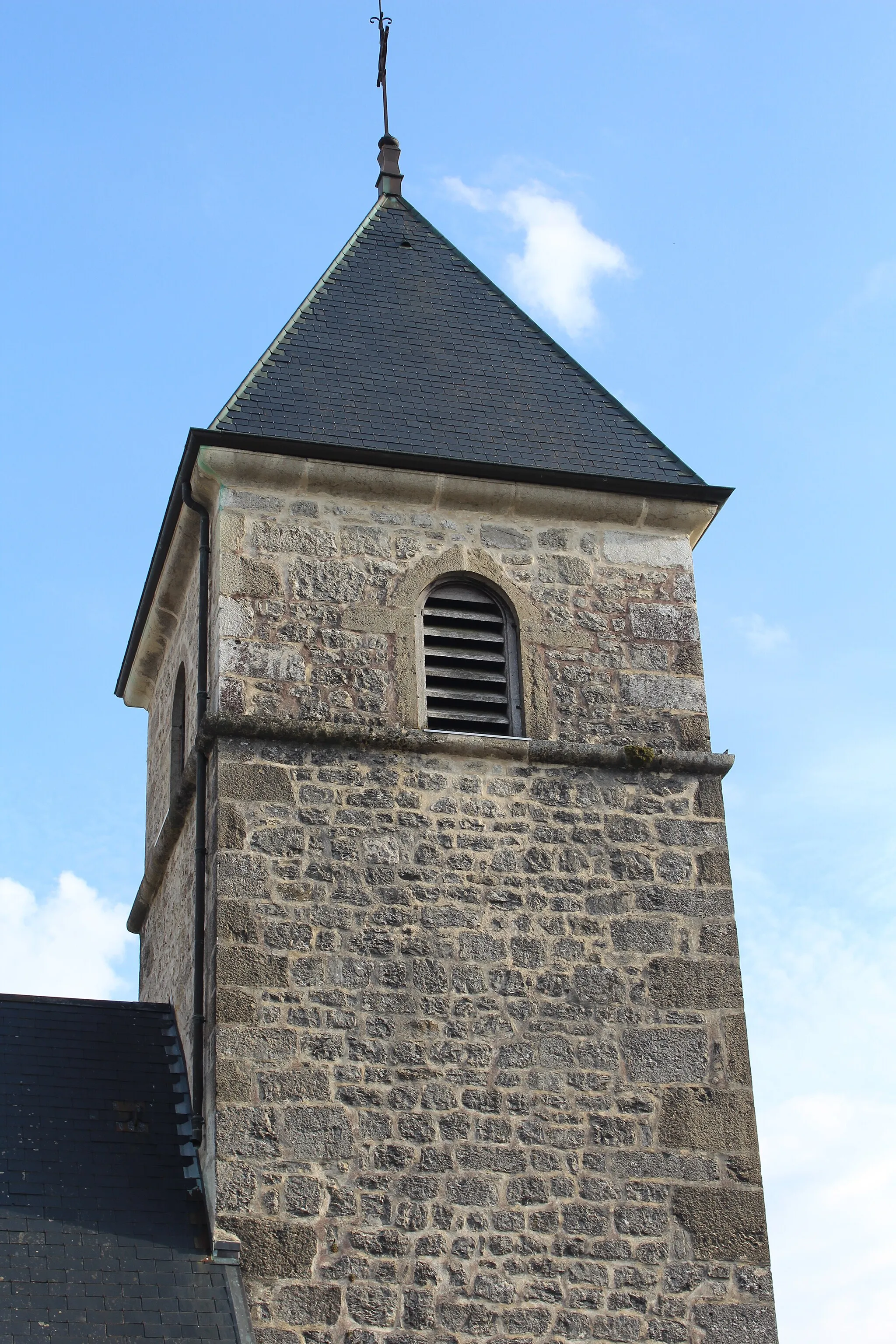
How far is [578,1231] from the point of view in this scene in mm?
7707

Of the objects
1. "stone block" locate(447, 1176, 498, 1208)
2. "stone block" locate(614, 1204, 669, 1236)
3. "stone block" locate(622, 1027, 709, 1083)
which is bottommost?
"stone block" locate(614, 1204, 669, 1236)

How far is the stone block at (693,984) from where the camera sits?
329 inches

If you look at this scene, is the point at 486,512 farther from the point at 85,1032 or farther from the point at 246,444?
the point at 85,1032

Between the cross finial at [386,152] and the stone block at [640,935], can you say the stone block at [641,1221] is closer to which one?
the stone block at [640,935]

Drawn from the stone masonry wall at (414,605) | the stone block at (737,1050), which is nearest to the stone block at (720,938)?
the stone block at (737,1050)

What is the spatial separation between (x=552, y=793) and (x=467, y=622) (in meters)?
1.09

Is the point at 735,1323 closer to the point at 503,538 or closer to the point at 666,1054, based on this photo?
the point at 666,1054

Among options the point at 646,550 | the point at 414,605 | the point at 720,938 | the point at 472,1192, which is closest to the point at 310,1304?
the point at 472,1192

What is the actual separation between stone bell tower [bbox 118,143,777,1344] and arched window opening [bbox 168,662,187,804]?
5 centimetres

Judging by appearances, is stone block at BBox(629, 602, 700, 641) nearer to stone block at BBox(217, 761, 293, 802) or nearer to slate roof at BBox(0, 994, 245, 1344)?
stone block at BBox(217, 761, 293, 802)

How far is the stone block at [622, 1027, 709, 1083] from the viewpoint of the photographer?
26.8 ft

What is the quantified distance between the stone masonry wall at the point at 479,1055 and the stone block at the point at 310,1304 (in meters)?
0.01

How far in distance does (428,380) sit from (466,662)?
1988mm

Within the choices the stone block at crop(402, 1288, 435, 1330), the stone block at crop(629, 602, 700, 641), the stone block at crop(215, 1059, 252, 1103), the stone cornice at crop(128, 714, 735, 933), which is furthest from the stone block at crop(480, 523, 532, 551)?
the stone block at crop(402, 1288, 435, 1330)
